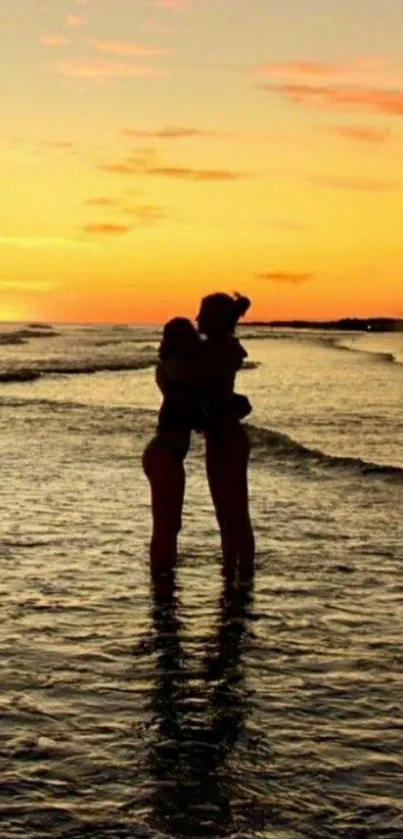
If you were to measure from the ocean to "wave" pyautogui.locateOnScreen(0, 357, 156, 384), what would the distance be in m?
27.1

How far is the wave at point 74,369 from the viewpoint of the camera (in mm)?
40944

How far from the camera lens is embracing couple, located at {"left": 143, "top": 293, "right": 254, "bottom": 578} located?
7840 mm

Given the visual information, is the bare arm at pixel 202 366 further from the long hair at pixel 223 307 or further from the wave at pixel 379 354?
the wave at pixel 379 354

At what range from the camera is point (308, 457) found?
17.3 metres

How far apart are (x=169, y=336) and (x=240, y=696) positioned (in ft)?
9.67

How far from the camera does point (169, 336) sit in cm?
787

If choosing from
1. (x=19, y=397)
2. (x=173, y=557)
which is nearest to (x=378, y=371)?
(x=19, y=397)

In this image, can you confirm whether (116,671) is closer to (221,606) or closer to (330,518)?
(221,606)

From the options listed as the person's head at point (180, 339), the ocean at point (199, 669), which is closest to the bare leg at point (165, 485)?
the ocean at point (199, 669)

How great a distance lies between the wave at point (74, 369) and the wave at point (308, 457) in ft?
68.6

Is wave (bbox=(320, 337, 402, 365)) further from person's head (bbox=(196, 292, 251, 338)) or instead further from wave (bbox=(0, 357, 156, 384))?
person's head (bbox=(196, 292, 251, 338))

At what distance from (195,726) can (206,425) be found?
10.3 ft

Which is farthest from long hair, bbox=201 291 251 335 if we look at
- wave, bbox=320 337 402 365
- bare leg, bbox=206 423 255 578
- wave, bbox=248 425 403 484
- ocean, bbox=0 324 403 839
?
wave, bbox=320 337 402 365

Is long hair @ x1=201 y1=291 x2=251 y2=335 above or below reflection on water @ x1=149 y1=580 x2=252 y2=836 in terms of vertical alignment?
above
